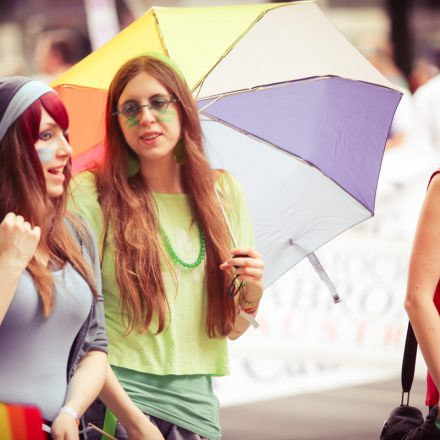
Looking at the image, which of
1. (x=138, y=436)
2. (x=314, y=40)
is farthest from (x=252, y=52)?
(x=138, y=436)

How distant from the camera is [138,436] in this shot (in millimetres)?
4078

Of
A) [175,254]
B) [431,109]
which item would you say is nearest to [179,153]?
[175,254]

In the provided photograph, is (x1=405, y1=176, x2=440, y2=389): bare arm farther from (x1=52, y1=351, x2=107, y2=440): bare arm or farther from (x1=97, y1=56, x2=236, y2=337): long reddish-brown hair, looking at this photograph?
(x1=52, y1=351, x2=107, y2=440): bare arm

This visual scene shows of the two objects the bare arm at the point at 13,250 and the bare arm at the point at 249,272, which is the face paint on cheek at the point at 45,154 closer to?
the bare arm at the point at 13,250

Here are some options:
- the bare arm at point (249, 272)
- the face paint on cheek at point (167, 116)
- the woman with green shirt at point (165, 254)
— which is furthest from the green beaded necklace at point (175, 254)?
the face paint on cheek at point (167, 116)

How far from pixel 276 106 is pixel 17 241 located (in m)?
1.73

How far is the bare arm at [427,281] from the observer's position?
159 inches

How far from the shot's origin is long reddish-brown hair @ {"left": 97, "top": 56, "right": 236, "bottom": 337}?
4.28 meters

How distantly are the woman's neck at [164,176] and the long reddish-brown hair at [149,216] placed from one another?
0.02 m

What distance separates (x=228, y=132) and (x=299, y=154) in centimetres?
31

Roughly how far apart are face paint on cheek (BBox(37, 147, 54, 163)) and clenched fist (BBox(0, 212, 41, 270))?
22 cm

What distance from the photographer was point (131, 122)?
4.41 meters

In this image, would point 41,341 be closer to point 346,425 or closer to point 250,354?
point 346,425

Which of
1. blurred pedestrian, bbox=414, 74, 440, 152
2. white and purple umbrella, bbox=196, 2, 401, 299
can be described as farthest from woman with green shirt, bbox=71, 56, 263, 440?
blurred pedestrian, bbox=414, 74, 440, 152
